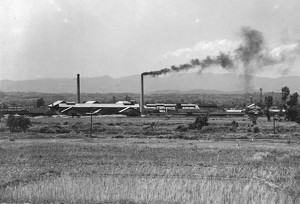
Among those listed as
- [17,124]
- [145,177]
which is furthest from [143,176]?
[17,124]

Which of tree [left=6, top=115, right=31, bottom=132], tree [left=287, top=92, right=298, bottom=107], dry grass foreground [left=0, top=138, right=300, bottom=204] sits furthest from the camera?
tree [left=287, top=92, right=298, bottom=107]

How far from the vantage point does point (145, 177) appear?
787 inches

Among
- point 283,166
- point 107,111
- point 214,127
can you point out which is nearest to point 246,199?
point 283,166

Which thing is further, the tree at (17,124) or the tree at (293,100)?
the tree at (293,100)

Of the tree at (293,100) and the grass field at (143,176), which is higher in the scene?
the tree at (293,100)

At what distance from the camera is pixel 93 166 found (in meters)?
24.5

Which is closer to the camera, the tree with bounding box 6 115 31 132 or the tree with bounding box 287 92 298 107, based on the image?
the tree with bounding box 6 115 31 132

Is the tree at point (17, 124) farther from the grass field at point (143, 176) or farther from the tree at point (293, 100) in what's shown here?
the tree at point (293, 100)

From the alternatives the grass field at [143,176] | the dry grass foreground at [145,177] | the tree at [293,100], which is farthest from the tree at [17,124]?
the tree at [293,100]

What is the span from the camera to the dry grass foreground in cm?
1548

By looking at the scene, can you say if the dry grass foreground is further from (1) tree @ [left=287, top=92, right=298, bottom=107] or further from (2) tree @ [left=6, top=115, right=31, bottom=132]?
(1) tree @ [left=287, top=92, right=298, bottom=107]

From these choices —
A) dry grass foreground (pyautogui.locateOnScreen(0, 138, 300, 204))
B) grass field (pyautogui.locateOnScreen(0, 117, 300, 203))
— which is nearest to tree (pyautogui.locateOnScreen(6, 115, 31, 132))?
grass field (pyautogui.locateOnScreen(0, 117, 300, 203))

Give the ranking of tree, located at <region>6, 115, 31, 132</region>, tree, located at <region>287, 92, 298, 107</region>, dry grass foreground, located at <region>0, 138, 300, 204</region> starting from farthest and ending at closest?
tree, located at <region>287, 92, 298, 107</region>
tree, located at <region>6, 115, 31, 132</region>
dry grass foreground, located at <region>0, 138, 300, 204</region>

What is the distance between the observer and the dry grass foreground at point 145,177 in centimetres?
1548
